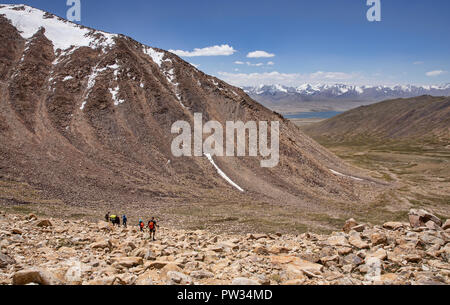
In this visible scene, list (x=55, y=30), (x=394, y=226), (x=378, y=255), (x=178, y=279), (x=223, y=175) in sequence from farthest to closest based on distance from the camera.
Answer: (x=55, y=30) < (x=223, y=175) < (x=394, y=226) < (x=378, y=255) < (x=178, y=279)

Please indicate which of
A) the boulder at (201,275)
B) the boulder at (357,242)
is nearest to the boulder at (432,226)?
the boulder at (357,242)

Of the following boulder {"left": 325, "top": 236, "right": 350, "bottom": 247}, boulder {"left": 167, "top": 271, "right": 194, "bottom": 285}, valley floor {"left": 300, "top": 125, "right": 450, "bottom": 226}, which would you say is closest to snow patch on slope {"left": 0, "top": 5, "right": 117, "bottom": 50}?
boulder {"left": 325, "top": 236, "right": 350, "bottom": 247}

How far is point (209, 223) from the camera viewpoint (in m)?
26.4

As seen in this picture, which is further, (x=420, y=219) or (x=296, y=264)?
(x=420, y=219)

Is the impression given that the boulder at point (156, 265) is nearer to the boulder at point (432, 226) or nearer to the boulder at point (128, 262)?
the boulder at point (128, 262)

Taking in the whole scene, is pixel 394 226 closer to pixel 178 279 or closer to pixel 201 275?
pixel 201 275

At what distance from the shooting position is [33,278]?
728 centimetres

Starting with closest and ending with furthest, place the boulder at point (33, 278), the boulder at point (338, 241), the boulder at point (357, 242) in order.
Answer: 1. the boulder at point (33, 278)
2. the boulder at point (357, 242)
3. the boulder at point (338, 241)

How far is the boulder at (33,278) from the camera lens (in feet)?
23.6

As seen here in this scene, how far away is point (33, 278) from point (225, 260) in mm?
6521

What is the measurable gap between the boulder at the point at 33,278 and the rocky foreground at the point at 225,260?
22mm

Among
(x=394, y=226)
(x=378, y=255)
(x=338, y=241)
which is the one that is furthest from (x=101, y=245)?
(x=394, y=226)
